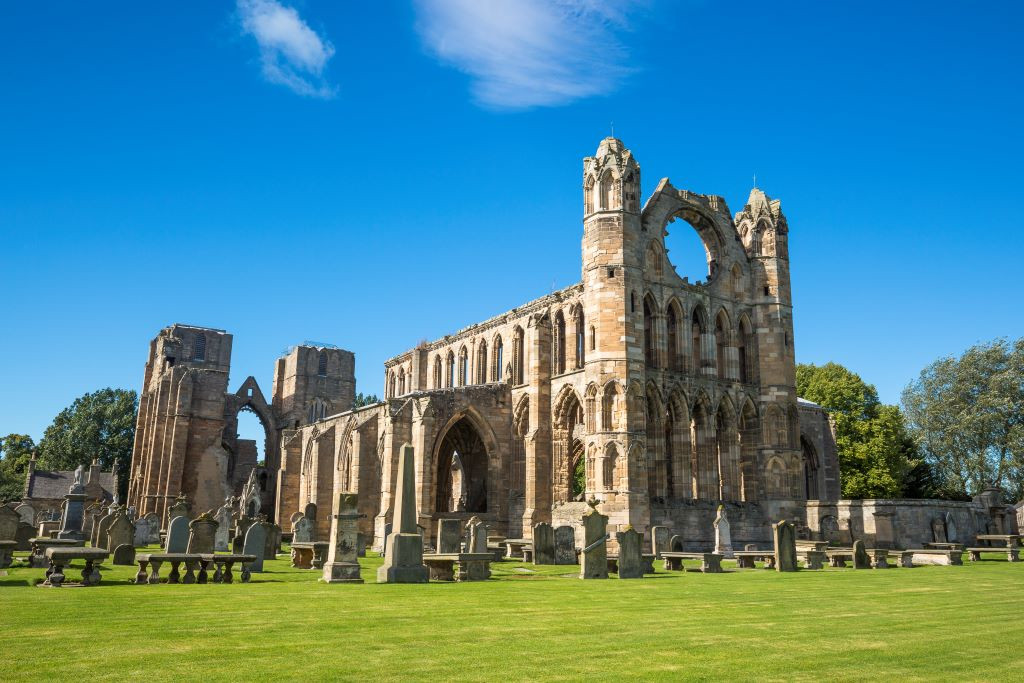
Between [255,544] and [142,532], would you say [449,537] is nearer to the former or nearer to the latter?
[255,544]

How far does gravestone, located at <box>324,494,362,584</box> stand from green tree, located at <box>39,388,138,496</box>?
2371 inches

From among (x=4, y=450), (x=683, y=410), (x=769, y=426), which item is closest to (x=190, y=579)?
(x=683, y=410)

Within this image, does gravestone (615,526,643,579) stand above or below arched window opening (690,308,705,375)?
below

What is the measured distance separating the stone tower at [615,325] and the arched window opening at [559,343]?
13.4ft

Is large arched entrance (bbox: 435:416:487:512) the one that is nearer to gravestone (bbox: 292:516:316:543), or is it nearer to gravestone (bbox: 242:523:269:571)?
gravestone (bbox: 292:516:316:543)

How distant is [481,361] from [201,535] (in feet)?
85.2

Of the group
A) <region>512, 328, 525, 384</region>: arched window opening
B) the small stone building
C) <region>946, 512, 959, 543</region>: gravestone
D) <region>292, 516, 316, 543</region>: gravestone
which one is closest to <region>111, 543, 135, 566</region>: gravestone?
<region>292, 516, 316, 543</region>: gravestone

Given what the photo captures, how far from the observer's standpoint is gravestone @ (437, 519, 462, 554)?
21.4m

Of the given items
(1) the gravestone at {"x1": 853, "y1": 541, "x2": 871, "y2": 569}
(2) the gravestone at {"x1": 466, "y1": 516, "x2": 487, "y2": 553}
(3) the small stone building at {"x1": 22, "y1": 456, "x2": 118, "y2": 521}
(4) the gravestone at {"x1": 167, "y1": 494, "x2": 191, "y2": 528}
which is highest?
(3) the small stone building at {"x1": 22, "y1": 456, "x2": 118, "y2": 521}

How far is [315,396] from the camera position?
210 ft

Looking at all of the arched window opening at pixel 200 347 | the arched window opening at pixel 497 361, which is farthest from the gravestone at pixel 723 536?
the arched window opening at pixel 200 347

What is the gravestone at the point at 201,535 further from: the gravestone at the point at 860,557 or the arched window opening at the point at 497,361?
the arched window opening at the point at 497,361

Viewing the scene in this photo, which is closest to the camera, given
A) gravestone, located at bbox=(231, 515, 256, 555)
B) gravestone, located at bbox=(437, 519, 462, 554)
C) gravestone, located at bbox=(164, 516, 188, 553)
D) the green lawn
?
the green lawn

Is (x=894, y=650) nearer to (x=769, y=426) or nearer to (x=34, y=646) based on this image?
(x=34, y=646)
